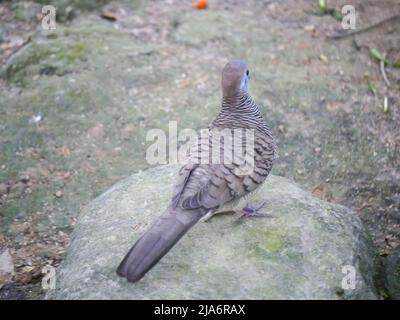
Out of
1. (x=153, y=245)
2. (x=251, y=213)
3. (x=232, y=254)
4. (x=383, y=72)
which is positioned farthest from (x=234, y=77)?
(x=383, y=72)

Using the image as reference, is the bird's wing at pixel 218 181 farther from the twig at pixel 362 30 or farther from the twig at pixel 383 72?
the twig at pixel 362 30

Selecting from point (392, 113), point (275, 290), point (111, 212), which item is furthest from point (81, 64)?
point (275, 290)

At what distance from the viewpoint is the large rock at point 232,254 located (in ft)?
11.2

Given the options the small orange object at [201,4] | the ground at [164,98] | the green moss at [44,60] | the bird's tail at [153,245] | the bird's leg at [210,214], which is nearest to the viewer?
the bird's tail at [153,245]

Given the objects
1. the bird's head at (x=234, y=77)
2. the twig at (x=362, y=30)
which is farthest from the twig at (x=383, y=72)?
the bird's head at (x=234, y=77)

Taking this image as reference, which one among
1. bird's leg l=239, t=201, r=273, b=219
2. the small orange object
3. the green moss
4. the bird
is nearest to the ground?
the green moss

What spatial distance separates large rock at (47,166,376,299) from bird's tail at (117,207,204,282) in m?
0.12

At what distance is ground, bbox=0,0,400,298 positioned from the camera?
5.30 m

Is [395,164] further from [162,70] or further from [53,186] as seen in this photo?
[53,186]

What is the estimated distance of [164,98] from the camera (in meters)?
6.47

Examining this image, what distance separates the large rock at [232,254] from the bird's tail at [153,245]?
121mm

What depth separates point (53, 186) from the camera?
5.48m

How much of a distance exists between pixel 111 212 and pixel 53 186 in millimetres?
1391

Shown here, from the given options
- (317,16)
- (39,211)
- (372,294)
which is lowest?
(39,211)
